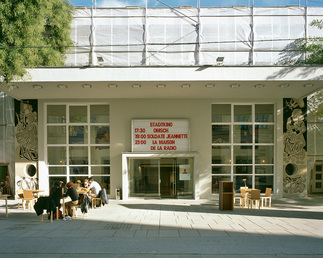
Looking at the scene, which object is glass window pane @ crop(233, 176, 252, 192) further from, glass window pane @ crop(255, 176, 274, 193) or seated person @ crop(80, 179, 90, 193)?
seated person @ crop(80, 179, 90, 193)

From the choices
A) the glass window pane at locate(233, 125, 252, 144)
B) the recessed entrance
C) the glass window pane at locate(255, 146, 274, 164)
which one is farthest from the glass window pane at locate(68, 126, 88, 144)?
the glass window pane at locate(255, 146, 274, 164)

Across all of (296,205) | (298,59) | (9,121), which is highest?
(298,59)

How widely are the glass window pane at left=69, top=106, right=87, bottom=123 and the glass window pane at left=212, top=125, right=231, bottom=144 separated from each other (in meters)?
6.98

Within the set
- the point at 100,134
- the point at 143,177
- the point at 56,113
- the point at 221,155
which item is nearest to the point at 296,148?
the point at 221,155

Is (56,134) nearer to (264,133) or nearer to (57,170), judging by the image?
(57,170)

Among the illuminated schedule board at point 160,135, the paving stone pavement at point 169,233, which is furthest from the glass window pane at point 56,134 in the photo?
the paving stone pavement at point 169,233

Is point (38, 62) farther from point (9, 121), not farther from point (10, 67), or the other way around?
point (9, 121)

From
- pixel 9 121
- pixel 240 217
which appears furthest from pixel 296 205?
pixel 9 121

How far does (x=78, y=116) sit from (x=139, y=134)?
3520 mm

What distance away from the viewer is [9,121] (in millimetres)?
14477

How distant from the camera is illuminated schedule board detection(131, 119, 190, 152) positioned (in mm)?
13859

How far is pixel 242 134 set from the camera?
563 inches

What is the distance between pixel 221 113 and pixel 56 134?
898 cm

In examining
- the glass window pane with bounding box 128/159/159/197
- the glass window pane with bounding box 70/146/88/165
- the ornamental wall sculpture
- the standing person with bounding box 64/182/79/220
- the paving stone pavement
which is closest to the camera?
the paving stone pavement
